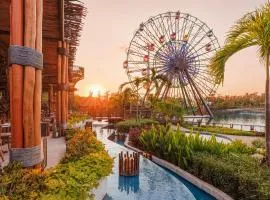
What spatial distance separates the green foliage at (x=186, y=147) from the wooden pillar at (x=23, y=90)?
19.1 feet

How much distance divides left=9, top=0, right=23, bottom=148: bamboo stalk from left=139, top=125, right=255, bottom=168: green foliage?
593 cm

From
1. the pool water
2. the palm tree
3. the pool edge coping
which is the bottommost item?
the pool water

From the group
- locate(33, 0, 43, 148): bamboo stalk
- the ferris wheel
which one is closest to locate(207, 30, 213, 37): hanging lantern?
the ferris wheel

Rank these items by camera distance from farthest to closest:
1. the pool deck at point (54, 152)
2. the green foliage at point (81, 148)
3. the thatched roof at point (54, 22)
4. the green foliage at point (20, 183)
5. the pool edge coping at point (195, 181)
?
1. the thatched roof at point (54, 22)
2. the pool deck at point (54, 152)
3. the pool edge coping at point (195, 181)
4. the green foliage at point (81, 148)
5. the green foliage at point (20, 183)

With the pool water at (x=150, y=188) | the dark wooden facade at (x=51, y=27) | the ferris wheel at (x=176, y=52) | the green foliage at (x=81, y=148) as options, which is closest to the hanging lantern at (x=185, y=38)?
the ferris wheel at (x=176, y=52)

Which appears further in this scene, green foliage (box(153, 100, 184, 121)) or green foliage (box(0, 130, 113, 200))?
green foliage (box(153, 100, 184, 121))

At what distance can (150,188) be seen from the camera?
25.3 ft

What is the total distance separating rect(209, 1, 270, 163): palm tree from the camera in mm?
6047

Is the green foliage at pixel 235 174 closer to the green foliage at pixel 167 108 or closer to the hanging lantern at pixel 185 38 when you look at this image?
the green foliage at pixel 167 108

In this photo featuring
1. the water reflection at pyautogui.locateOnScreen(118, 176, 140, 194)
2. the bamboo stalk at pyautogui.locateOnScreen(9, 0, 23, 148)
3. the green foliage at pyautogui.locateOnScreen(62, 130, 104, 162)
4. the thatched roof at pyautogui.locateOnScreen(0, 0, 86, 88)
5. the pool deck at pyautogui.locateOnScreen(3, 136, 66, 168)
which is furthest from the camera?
the thatched roof at pyautogui.locateOnScreen(0, 0, 86, 88)

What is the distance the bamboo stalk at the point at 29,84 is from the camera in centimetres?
358

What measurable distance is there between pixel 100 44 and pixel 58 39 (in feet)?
50.0

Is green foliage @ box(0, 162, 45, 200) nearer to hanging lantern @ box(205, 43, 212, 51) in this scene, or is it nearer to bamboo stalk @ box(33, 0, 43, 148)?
bamboo stalk @ box(33, 0, 43, 148)

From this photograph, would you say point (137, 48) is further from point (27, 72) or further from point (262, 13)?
point (27, 72)
